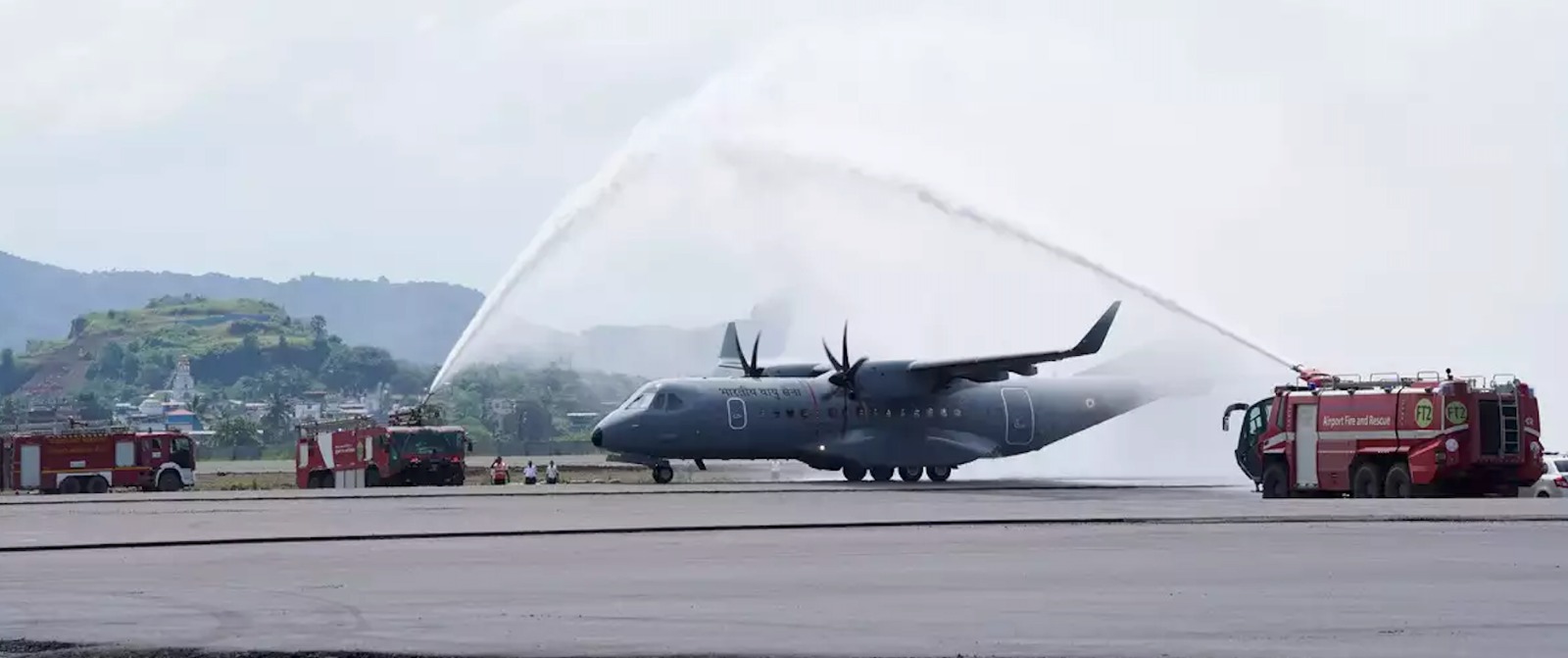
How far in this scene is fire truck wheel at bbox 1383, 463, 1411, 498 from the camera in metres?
37.5

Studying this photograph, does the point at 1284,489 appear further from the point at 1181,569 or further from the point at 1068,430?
the point at 1181,569

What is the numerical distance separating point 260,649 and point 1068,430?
43.7 meters

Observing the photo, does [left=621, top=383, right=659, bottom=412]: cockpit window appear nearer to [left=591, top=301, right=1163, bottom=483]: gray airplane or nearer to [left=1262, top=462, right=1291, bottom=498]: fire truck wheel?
[left=591, top=301, right=1163, bottom=483]: gray airplane

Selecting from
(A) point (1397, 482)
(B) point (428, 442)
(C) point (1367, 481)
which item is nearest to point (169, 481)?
(B) point (428, 442)

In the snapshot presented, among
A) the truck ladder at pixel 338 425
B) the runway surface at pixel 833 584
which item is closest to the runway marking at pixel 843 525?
the runway surface at pixel 833 584

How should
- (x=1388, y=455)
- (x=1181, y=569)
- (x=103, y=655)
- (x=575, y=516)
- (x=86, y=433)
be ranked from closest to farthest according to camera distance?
(x=103, y=655) → (x=1181, y=569) → (x=575, y=516) → (x=1388, y=455) → (x=86, y=433)

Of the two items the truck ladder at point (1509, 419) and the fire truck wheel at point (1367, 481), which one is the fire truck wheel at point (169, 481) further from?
the truck ladder at point (1509, 419)

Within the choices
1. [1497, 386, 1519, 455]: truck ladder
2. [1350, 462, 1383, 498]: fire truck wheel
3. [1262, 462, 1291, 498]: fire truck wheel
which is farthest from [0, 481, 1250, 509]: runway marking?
[1497, 386, 1519, 455]: truck ladder

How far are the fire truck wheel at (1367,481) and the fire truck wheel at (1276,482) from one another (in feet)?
7.66

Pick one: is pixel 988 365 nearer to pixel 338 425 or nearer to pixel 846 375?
pixel 846 375

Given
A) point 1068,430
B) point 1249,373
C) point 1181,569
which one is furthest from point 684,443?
point 1181,569

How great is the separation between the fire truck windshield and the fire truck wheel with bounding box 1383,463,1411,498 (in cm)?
2877

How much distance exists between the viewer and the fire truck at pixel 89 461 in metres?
59.3

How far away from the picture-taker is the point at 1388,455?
38.2 m
